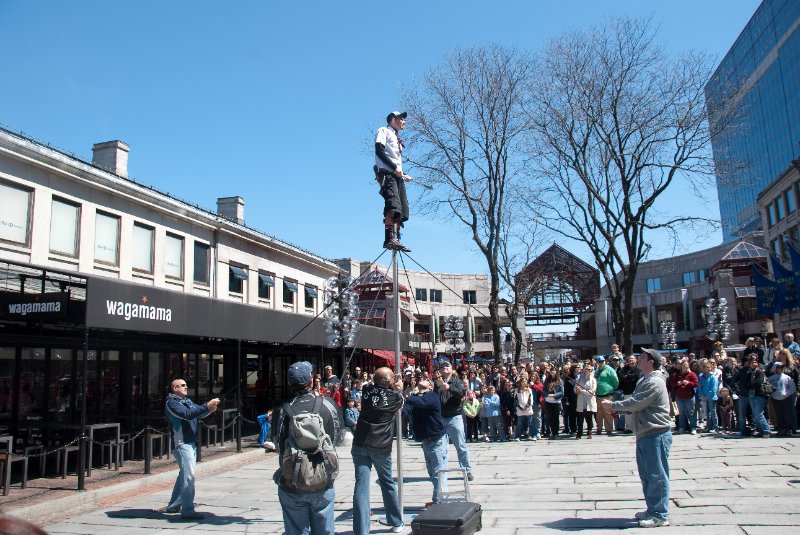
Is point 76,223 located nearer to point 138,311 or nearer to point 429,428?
point 138,311

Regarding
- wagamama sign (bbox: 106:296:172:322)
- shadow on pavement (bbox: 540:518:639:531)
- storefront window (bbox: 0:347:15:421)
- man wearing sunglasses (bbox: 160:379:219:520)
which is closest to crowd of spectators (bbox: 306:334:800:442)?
wagamama sign (bbox: 106:296:172:322)

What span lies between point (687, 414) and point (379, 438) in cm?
1066

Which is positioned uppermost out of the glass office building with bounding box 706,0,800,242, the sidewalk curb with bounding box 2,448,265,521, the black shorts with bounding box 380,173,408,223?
the glass office building with bounding box 706,0,800,242

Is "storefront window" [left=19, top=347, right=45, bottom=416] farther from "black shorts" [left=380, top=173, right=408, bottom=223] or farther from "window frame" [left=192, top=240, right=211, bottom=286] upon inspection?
"window frame" [left=192, top=240, right=211, bottom=286]

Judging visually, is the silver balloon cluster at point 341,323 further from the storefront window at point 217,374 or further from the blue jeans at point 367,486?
the blue jeans at point 367,486

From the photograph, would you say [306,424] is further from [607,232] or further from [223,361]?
[607,232]

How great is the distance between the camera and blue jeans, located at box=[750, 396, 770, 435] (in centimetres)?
1350

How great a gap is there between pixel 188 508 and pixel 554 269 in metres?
55.4

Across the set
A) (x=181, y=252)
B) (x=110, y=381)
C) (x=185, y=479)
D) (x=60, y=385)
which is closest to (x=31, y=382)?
(x=60, y=385)

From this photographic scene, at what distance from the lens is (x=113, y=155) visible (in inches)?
981

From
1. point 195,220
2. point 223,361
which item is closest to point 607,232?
point 223,361

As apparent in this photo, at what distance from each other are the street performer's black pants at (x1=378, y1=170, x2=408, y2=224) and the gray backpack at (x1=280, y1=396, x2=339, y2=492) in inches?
137

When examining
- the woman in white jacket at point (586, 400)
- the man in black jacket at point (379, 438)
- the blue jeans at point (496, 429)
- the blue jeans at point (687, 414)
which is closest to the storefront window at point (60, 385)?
the man in black jacket at point (379, 438)

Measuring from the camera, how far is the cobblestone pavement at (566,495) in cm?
731
